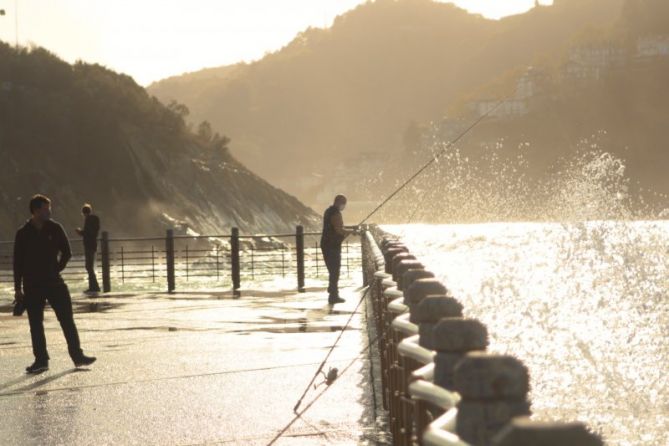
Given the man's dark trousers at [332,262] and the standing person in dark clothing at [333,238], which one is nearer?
the standing person in dark clothing at [333,238]

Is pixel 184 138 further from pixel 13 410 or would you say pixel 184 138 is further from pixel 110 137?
pixel 13 410

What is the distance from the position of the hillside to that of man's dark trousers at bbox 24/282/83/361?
209ft

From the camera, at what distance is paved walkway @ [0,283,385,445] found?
853cm

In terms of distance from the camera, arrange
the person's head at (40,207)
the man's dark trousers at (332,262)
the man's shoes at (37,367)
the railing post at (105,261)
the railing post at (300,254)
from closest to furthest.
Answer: the man's shoes at (37,367) < the person's head at (40,207) < the man's dark trousers at (332,262) < the railing post at (300,254) < the railing post at (105,261)

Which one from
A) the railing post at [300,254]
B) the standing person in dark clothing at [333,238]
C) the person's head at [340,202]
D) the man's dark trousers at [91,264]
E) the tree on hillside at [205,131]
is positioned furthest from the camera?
the tree on hillside at [205,131]

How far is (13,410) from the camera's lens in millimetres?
9781

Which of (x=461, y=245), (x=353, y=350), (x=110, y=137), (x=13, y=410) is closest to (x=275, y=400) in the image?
(x=13, y=410)

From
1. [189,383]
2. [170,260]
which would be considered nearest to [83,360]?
[189,383]

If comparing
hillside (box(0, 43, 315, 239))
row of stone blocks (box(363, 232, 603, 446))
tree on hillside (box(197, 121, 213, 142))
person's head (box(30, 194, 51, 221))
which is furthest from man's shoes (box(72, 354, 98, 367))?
tree on hillside (box(197, 121, 213, 142))

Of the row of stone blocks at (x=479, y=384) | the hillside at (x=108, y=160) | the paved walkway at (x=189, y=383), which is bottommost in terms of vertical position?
the paved walkway at (x=189, y=383)

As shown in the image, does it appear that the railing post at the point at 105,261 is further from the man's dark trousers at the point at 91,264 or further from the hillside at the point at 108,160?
the hillside at the point at 108,160

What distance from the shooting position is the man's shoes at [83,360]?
12.8 meters

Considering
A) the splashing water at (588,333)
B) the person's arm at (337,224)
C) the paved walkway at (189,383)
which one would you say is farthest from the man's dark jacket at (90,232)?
the splashing water at (588,333)

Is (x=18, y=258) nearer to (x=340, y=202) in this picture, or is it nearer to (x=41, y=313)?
(x=41, y=313)
